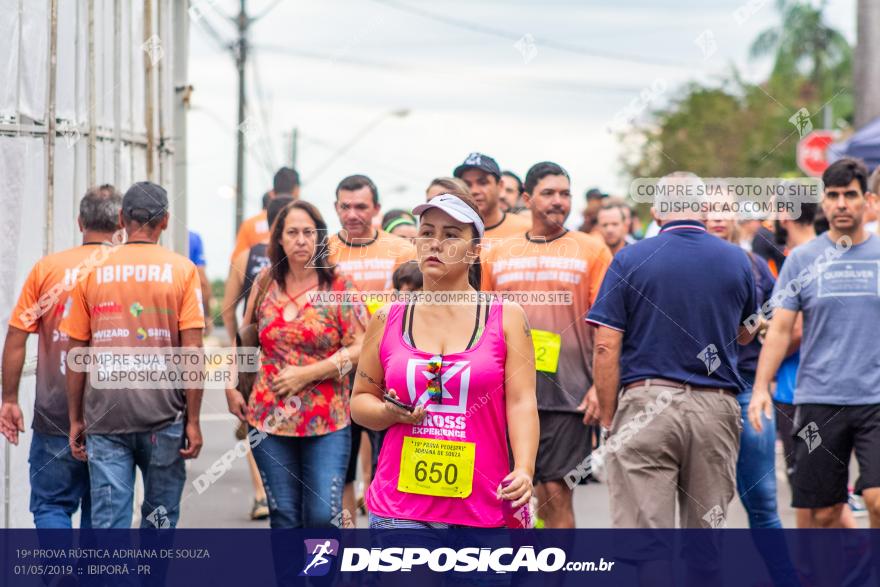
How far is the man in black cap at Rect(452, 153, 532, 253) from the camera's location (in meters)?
7.61

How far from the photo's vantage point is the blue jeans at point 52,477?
6.70 meters

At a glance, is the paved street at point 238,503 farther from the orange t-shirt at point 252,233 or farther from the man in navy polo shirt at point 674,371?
the man in navy polo shirt at point 674,371

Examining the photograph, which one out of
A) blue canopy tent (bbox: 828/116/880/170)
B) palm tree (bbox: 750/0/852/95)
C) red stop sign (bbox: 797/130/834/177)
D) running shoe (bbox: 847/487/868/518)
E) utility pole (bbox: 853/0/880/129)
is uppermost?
palm tree (bbox: 750/0/852/95)

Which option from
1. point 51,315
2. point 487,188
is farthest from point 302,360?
point 487,188

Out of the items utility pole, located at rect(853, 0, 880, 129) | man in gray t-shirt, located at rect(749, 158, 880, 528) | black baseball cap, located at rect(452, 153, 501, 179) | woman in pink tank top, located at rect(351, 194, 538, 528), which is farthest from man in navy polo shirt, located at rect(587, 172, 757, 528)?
utility pole, located at rect(853, 0, 880, 129)

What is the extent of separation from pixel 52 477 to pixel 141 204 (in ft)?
4.87

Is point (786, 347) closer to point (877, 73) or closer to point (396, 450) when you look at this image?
point (396, 450)

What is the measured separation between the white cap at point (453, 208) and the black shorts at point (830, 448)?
2.70 meters

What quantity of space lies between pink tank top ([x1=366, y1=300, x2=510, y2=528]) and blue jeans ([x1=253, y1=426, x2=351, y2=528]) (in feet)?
5.97

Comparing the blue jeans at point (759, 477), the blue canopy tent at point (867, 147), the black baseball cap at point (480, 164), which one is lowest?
the blue jeans at point (759, 477)

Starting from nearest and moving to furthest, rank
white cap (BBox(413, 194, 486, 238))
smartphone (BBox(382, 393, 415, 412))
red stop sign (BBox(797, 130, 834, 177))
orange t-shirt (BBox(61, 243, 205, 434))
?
smartphone (BBox(382, 393, 415, 412))
white cap (BBox(413, 194, 486, 238))
orange t-shirt (BBox(61, 243, 205, 434))
red stop sign (BBox(797, 130, 834, 177))

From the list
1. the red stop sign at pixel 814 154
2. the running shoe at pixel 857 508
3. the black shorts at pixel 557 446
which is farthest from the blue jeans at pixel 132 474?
the red stop sign at pixel 814 154

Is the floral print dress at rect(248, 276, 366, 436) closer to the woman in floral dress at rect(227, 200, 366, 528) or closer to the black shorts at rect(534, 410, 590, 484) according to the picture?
the woman in floral dress at rect(227, 200, 366, 528)

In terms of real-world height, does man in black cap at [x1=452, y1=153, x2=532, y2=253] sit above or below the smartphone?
above
